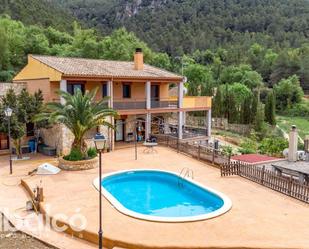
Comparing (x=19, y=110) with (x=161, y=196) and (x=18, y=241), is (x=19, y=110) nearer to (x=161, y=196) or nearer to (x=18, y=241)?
(x=161, y=196)

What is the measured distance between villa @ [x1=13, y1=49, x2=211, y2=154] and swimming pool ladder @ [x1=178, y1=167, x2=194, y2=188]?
732 cm

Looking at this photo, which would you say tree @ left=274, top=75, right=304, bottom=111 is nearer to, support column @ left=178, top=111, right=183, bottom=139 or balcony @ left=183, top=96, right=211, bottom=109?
balcony @ left=183, top=96, right=211, bottom=109

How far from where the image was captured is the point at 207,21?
391ft

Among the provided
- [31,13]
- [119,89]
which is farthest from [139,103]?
[31,13]

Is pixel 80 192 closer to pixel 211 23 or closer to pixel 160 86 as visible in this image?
pixel 160 86

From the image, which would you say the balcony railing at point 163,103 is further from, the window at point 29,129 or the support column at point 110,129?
the window at point 29,129

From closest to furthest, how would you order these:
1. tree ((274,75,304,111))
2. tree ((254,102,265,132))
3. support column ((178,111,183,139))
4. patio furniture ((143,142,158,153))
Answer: patio furniture ((143,142,158,153)) → support column ((178,111,183,139)) → tree ((254,102,265,132)) → tree ((274,75,304,111))

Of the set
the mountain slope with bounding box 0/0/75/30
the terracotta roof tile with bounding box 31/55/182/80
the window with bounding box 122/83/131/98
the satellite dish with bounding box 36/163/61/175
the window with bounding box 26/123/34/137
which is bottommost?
the satellite dish with bounding box 36/163/61/175

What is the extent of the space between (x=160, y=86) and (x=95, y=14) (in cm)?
9682

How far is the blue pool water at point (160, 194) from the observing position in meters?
13.8

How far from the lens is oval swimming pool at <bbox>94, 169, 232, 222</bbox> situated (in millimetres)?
13000

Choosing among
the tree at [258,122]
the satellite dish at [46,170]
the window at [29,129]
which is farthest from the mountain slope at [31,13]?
the satellite dish at [46,170]

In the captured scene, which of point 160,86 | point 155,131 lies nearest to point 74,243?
point 155,131

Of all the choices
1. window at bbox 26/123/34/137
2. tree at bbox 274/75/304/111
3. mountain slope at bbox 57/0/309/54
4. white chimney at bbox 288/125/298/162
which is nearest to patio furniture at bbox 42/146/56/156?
window at bbox 26/123/34/137
